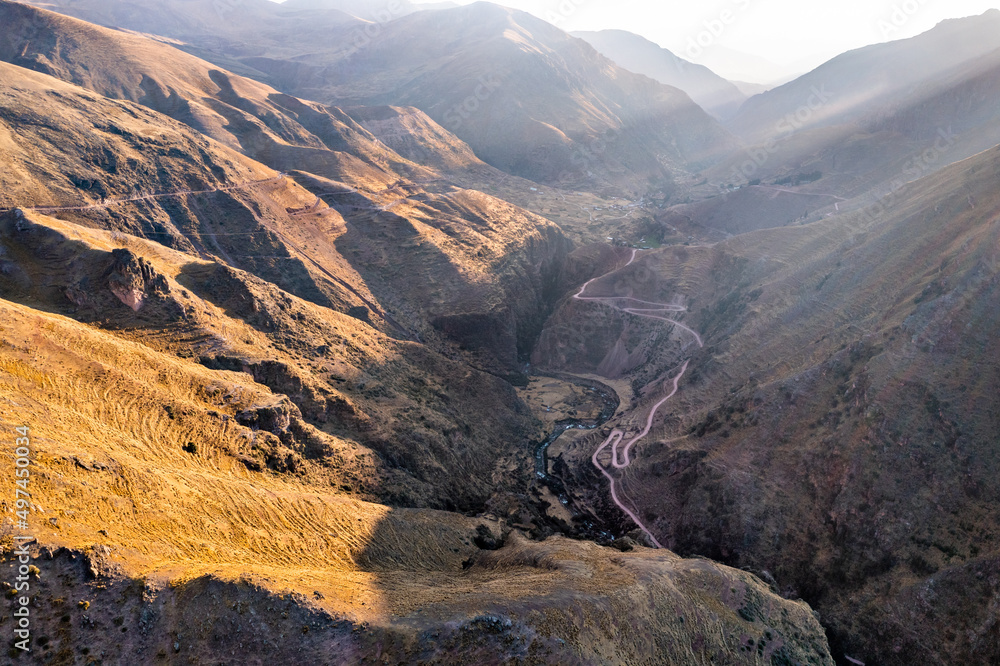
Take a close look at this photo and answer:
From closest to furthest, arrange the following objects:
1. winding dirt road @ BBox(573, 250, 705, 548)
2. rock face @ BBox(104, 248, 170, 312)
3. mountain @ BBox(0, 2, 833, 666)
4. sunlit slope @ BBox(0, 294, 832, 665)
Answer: sunlit slope @ BBox(0, 294, 832, 665) < mountain @ BBox(0, 2, 833, 666) < rock face @ BBox(104, 248, 170, 312) < winding dirt road @ BBox(573, 250, 705, 548)

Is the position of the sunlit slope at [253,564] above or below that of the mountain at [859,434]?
below

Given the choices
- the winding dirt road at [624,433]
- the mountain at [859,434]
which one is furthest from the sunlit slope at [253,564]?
the winding dirt road at [624,433]

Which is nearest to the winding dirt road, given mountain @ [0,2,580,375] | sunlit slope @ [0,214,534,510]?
sunlit slope @ [0,214,534,510]

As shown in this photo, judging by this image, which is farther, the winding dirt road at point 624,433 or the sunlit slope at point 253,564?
the winding dirt road at point 624,433

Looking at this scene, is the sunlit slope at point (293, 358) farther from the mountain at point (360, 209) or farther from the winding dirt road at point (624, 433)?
the mountain at point (360, 209)

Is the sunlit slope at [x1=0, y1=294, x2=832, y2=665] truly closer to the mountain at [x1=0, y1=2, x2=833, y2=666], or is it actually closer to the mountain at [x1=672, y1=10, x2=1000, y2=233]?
the mountain at [x1=0, y1=2, x2=833, y2=666]

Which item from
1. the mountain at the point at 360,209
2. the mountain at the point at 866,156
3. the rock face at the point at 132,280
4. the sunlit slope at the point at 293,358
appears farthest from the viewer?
the mountain at the point at 866,156

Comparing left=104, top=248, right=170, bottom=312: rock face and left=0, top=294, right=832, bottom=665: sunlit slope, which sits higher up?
left=104, top=248, right=170, bottom=312: rock face

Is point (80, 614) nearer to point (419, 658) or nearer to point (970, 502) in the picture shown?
point (419, 658)
